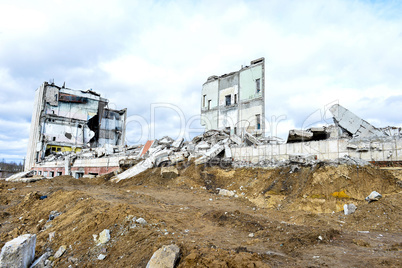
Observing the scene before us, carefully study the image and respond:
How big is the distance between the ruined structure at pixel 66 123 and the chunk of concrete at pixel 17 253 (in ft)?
92.7

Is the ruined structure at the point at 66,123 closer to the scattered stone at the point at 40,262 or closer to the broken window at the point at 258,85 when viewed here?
the broken window at the point at 258,85

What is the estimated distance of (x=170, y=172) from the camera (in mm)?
13023

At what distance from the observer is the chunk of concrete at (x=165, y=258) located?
3.47 m

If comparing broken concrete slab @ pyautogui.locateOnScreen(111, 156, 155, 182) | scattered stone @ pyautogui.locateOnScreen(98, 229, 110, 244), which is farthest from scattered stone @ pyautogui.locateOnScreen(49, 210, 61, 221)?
broken concrete slab @ pyautogui.locateOnScreen(111, 156, 155, 182)

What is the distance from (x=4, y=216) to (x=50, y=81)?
29783mm

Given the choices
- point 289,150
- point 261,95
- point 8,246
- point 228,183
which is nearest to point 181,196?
point 228,183

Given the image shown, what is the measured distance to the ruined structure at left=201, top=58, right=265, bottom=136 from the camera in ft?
73.7

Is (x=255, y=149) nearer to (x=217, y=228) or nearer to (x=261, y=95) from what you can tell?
(x=217, y=228)

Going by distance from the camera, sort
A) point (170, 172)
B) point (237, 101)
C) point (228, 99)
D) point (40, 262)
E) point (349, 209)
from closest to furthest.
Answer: point (40, 262)
point (349, 209)
point (170, 172)
point (237, 101)
point (228, 99)

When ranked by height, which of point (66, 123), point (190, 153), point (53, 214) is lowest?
point (53, 214)

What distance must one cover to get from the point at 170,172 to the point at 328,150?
290 inches

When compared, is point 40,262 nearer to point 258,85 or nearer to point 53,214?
point 53,214

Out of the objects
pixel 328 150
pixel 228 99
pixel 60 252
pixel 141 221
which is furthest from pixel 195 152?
pixel 228 99

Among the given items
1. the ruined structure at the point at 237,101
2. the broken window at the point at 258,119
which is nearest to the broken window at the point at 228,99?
the ruined structure at the point at 237,101
